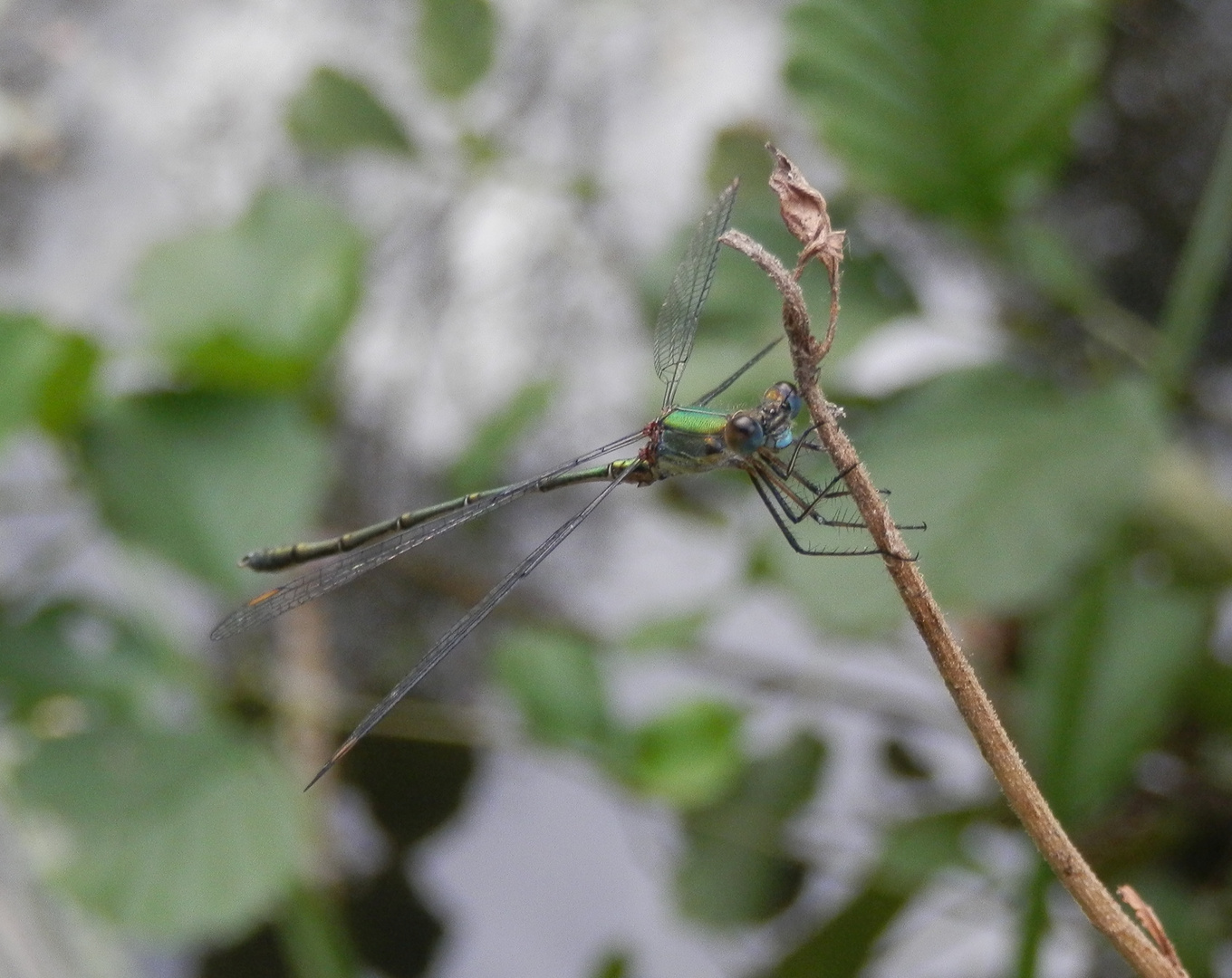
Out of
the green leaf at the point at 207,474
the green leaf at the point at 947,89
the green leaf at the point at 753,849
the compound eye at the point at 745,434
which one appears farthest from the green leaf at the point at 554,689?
the compound eye at the point at 745,434

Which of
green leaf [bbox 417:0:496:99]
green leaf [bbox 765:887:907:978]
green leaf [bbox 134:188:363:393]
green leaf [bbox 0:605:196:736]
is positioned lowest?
green leaf [bbox 765:887:907:978]

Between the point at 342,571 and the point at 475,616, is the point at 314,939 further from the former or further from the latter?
the point at 475,616

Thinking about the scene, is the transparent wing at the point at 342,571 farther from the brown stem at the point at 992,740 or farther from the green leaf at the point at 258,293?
the brown stem at the point at 992,740

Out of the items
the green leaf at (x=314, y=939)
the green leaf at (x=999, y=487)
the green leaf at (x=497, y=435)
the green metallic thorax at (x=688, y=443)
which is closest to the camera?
the green metallic thorax at (x=688, y=443)

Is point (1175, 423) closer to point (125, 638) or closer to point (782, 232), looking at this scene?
point (782, 232)

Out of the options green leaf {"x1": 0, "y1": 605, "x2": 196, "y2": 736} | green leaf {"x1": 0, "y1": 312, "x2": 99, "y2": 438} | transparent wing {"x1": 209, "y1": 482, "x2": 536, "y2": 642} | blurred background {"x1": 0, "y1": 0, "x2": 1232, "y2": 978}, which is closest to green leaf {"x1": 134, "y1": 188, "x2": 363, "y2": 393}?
blurred background {"x1": 0, "y1": 0, "x2": 1232, "y2": 978}

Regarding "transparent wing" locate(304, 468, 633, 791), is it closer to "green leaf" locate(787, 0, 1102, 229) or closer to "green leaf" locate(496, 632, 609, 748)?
"green leaf" locate(787, 0, 1102, 229)
